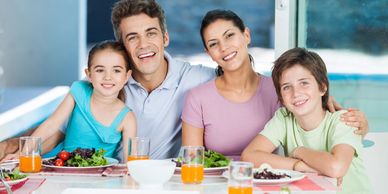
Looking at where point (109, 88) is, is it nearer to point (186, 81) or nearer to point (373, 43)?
point (186, 81)

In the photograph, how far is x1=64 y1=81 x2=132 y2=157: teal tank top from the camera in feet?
8.23

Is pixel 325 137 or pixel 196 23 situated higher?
pixel 196 23

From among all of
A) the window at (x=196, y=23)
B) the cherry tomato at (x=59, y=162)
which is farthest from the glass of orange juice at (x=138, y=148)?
the window at (x=196, y=23)

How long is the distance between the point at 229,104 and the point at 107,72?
44 centimetres

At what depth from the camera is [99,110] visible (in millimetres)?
2557

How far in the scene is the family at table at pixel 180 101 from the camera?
229 centimetres

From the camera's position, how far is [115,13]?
8.59 ft

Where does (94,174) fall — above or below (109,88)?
below

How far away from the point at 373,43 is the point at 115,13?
1.50 meters

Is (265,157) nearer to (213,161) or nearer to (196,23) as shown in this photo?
(213,161)

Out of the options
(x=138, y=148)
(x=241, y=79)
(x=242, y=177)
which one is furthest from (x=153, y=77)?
(x=242, y=177)

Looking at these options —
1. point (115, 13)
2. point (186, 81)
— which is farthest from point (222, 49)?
point (115, 13)

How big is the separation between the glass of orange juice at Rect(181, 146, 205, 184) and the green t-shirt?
482 millimetres

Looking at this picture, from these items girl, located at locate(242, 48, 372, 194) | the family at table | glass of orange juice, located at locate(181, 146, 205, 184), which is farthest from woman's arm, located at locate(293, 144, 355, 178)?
glass of orange juice, located at locate(181, 146, 205, 184)
